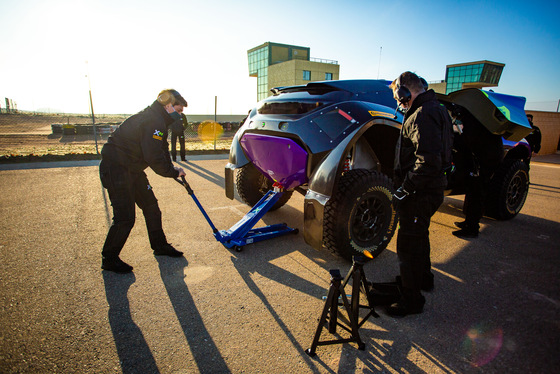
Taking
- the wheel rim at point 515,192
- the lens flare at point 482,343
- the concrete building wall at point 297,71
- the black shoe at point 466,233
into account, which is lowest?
the lens flare at point 482,343

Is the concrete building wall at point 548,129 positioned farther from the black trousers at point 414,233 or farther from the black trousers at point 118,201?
the black trousers at point 118,201

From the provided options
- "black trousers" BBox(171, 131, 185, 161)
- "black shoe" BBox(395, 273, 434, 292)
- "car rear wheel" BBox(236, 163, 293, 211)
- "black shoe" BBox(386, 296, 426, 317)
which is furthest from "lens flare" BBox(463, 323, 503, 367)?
"black trousers" BBox(171, 131, 185, 161)

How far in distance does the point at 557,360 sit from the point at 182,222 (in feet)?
13.1

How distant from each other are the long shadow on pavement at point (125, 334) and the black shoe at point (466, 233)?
3864 mm

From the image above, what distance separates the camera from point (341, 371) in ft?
5.93

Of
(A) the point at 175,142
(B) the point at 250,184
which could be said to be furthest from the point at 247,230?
(A) the point at 175,142

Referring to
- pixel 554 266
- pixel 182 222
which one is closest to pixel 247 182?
pixel 182 222

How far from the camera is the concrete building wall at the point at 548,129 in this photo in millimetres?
14000

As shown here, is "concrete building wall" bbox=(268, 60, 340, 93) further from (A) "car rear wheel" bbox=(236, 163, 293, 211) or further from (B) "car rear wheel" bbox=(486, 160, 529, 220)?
(A) "car rear wheel" bbox=(236, 163, 293, 211)

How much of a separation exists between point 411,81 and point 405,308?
1.75m

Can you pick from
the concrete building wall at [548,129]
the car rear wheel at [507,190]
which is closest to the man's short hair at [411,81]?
the car rear wheel at [507,190]

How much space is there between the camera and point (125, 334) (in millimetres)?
2092

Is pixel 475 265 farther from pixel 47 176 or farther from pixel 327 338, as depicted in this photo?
pixel 47 176

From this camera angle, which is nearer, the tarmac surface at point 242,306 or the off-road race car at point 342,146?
the tarmac surface at point 242,306
